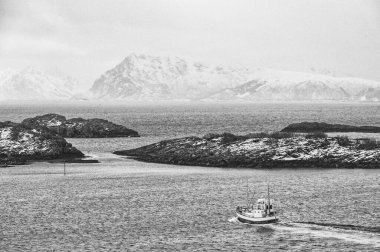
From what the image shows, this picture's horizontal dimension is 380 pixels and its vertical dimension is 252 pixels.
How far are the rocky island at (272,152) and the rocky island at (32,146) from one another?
1202 centimetres

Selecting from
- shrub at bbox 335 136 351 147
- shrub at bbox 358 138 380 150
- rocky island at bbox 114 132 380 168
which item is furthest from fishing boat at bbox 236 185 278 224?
shrub at bbox 335 136 351 147

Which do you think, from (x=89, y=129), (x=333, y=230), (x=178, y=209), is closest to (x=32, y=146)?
(x=89, y=129)

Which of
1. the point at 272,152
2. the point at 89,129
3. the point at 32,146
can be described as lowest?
the point at 272,152

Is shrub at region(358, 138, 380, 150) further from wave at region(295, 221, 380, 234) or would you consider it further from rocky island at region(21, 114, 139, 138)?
rocky island at region(21, 114, 139, 138)

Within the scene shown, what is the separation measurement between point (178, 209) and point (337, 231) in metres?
16.1

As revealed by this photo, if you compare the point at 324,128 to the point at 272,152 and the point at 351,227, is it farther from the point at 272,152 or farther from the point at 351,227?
the point at 351,227

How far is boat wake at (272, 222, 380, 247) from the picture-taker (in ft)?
165

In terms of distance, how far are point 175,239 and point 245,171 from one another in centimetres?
4179

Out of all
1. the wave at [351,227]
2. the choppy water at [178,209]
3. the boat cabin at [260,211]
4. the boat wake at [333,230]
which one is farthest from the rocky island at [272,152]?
the boat wake at [333,230]

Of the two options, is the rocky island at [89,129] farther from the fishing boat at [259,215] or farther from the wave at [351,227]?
the wave at [351,227]

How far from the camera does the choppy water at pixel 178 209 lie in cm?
5072

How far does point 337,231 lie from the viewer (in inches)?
2087

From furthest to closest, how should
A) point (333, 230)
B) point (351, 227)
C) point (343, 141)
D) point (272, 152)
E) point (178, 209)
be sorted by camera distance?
point (343, 141), point (272, 152), point (178, 209), point (351, 227), point (333, 230)

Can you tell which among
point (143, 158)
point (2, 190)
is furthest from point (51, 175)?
point (143, 158)
